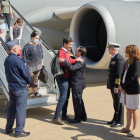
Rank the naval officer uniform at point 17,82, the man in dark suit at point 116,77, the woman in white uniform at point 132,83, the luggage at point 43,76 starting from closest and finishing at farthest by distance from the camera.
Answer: the woman in white uniform at point 132,83 → the naval officer uniform at point 17,82 → the man in dark suit at point 116,77 → the luggage at point 43,76

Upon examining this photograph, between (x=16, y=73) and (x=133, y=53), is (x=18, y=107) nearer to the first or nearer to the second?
(x=16, y=73)

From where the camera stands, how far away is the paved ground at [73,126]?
140 inches

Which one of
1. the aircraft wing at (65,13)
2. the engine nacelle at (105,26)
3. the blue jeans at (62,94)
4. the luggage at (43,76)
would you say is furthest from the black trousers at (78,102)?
the aircraft wing at (65,13)

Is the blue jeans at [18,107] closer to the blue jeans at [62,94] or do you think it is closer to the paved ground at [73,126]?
the paved ground at [73,126]

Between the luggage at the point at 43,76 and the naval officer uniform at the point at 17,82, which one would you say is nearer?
the naval officer uniform at the point at 17,82

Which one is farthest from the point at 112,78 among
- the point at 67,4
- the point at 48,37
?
the point at 67,4

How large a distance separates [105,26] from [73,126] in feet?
10.1

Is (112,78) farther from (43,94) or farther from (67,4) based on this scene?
(67,4)

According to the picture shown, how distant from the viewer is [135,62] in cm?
339

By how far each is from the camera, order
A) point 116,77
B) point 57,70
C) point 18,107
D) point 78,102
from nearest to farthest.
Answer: point 18,107 < point 116,77 < point 57,70 < point 78,102

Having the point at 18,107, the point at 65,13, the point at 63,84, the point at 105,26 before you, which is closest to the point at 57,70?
the point at 63,84

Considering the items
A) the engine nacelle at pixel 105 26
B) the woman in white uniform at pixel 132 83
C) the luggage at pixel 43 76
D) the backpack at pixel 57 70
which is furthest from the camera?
the engine nacelle at pixel 105 26

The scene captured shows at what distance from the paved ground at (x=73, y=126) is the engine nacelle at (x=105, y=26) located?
→ 1.55 m

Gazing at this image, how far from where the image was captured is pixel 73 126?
13.3 feet
